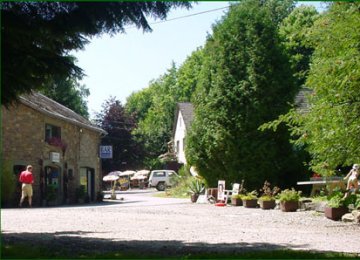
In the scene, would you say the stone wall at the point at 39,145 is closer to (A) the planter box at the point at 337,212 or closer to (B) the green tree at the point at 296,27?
(A) the planter box at the point at 337,212

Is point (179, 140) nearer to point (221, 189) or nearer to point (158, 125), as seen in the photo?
point (158, 125)

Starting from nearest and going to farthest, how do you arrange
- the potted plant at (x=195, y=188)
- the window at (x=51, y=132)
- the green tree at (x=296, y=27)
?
1. the potted plant at (x=195, y=188)
2. the window at (x=51, y=132)
3. the green tree at (x=296, y=27)

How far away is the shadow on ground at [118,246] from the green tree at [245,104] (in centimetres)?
1520

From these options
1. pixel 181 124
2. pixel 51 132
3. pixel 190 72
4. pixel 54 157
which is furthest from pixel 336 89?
pixel 181 124

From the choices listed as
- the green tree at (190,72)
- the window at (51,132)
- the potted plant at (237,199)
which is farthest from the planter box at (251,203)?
the window at (51,132)

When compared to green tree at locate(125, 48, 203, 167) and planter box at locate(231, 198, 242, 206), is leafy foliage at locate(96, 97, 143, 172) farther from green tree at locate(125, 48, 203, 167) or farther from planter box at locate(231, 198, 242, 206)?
planter box at locate(231, 198, 242, 206)

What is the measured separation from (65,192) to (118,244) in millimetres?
19445

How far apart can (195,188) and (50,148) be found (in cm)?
740

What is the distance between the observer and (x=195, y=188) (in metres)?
26.6

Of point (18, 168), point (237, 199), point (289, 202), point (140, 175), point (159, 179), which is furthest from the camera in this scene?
point (140, 175)

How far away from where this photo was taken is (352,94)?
11.8 m

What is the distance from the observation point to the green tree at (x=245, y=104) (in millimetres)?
24375

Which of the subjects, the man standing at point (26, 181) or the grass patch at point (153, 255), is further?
the man standing at point (26, 181)

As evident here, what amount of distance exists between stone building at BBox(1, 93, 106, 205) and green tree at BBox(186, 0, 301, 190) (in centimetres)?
677
